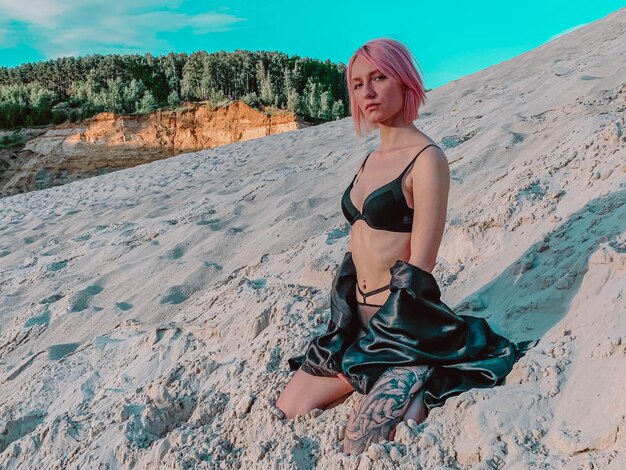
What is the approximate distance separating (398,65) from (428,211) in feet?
1.77

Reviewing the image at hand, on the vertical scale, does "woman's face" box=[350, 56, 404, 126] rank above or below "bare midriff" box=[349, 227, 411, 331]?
above

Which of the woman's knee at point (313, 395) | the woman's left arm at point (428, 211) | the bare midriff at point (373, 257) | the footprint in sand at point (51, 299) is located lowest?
the footprint in sand at point (51, 299)

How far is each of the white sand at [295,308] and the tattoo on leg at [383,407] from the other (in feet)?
0.21

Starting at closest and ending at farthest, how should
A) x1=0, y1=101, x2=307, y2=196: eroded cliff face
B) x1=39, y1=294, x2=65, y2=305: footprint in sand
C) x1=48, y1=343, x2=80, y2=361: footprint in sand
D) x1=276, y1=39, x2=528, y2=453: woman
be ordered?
x1=276, y1=39, x2=528, y2=453: woman
x1=48, y1=343, x2=80, y2=361: footprint in sand
x1=39, y1=294, x2=65, y2=305: footprint in sand
x1=0, y1=101, x2=307, y2=196: eroded cliff face

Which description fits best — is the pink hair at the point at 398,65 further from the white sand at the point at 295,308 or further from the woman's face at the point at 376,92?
the white sand at the point at 295,308

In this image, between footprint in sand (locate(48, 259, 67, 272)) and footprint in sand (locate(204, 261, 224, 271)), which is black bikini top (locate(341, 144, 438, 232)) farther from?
footprint in sand (locate(48, 259, 67, 272))

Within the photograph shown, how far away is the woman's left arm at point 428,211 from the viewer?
2.08 meters

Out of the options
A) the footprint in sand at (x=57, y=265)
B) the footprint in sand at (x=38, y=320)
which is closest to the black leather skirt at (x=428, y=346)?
the footprint in sand at (x=38, y=320)

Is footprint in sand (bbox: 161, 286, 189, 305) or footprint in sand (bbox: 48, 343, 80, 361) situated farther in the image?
footprint in sand (bbox: 161, 286, 189, 305)

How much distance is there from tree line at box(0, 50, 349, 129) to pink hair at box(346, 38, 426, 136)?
21383 millimetres

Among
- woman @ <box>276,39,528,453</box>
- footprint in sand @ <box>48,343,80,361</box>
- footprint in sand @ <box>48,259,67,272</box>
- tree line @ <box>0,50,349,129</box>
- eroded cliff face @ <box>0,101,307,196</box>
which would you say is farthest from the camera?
tree line @ <box>0,50,349,129</box>

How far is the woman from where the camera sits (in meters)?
2.02

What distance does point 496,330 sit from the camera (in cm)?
238

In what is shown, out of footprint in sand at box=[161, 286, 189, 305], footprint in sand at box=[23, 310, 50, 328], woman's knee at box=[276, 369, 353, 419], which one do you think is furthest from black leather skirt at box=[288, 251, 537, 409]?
footprint in sand at box=[23, 310, 50, 328]
